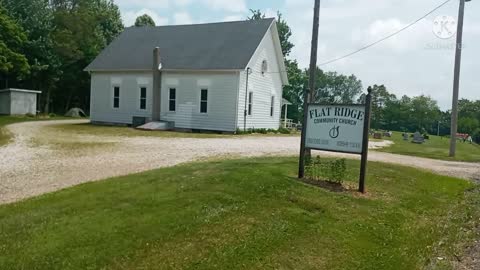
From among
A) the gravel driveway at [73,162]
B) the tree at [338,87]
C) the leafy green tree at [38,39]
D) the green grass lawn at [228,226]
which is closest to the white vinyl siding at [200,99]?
the gravel driveway at [73,162]

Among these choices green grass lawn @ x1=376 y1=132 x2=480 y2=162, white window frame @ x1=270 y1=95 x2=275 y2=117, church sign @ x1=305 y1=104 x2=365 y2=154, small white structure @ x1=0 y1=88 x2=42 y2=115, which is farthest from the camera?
small white structure @ x1=0 y1=88 x2=42 y2=115

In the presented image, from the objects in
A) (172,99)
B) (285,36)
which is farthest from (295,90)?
(172,99)

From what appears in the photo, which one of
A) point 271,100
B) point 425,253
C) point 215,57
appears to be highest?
point 215,57

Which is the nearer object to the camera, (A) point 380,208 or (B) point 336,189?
(A) point 380,208

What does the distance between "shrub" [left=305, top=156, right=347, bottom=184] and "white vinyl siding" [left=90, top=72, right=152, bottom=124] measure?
20.8 metres

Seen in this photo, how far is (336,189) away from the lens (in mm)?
7637

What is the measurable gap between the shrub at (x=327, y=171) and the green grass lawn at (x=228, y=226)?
1.98 ft

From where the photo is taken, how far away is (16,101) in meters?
34.8

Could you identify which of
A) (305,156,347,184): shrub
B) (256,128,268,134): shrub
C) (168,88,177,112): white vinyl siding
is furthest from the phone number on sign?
(168,88,177,112): white vinyl siding

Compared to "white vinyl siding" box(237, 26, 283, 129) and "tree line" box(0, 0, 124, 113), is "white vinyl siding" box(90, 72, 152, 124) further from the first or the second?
"tree line" box(0, 0, 124, 113)

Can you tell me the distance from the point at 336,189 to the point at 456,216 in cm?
187

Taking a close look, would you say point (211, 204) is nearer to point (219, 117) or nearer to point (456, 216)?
point (456, 216)

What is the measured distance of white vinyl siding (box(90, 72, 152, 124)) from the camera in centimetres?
2889

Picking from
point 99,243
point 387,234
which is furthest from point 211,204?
point 387,234
